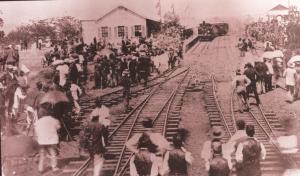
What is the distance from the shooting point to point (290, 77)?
5141mm

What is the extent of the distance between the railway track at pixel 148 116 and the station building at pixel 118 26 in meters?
0.54

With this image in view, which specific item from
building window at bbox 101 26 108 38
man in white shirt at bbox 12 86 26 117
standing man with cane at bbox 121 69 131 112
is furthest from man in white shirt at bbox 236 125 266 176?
man in white shirt at bbox 12 86 26 117

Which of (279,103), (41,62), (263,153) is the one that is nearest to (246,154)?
(263,153)

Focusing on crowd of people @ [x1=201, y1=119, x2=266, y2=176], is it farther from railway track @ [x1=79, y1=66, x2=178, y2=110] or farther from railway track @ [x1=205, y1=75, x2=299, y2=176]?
railway track @ [x1=79, y1=66, x2=178, y2=110]

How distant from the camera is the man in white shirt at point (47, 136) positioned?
5.08m

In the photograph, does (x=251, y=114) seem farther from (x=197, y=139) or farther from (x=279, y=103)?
(x=197, y=139)

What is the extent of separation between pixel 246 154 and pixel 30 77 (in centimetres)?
227

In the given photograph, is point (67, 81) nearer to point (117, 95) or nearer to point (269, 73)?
point (117, 95)

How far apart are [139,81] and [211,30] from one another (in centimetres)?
90

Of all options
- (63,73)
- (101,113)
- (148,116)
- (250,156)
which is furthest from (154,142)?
(63,73)

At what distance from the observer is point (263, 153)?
4914mm

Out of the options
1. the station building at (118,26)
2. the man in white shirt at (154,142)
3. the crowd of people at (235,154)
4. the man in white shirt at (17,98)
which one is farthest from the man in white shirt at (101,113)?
the crowd of people at (235,154)

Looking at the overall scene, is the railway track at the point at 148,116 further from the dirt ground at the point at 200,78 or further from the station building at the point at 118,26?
the station building at the point at 118,26

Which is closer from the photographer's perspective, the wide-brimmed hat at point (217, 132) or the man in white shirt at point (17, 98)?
the wide-brimmed hat at point (217, 132)
